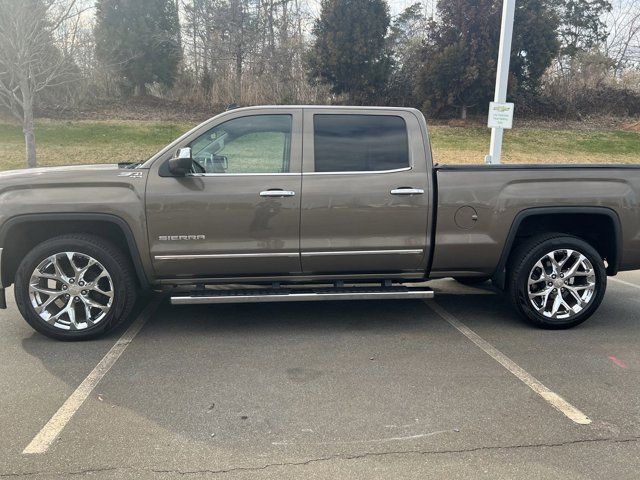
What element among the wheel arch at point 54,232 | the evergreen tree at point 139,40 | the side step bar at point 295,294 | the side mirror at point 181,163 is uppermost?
the evergreen tree at point 139,40

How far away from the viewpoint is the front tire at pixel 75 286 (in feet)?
13.8

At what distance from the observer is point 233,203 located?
4.27m

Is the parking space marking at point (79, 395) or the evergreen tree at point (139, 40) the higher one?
the evergreen tree at point (139, 40)

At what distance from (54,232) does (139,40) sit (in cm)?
1933

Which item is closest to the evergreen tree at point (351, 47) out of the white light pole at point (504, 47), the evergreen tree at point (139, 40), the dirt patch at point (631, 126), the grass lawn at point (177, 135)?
the grass lawn at point (177, 135)

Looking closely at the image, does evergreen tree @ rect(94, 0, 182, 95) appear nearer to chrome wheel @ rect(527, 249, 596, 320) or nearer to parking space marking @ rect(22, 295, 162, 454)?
parking space marking @ rect(22, 295, 162, 454)

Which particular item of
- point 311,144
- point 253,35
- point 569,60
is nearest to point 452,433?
point 311,144

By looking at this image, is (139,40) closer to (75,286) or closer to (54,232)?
(54,232)

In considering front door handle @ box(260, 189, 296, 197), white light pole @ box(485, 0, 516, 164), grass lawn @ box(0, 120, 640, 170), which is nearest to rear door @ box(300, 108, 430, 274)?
front door handle @ box(260, 189, 296, 197)

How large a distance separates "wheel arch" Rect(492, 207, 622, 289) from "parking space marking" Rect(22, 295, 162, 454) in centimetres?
329

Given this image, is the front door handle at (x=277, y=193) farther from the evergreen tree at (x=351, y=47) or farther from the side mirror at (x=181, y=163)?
the evergreen tree at (x=351, y=47)

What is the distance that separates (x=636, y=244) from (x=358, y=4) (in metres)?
17.9

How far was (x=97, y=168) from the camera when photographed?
14.7ft

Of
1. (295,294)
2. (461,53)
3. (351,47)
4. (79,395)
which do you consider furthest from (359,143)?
(351,47)
